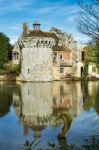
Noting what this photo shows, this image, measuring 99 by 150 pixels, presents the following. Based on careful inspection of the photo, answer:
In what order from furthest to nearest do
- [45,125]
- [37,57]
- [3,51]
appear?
[3,51]
[37,57]
[45,125]

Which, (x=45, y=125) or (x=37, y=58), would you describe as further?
(x=37, y=58)

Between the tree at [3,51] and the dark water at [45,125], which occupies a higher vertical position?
the tree at [3,51]

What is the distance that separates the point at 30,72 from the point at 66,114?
44.0 m

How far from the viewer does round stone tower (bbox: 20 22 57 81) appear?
201 ft

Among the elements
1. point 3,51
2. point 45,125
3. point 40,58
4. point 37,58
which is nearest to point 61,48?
point 3,51

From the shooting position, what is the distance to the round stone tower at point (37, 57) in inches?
2409

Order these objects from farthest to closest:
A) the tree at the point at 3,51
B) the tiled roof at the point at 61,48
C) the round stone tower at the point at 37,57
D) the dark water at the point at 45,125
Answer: the tree at the point at 3,51 → the tiled roof at the point at 61,48 → the round stone tower at the point at 37,57 → the dark water at the point at 45,125

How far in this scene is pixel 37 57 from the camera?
6112cm

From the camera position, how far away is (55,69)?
68438 millimetres

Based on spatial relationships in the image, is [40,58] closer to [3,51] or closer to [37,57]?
[37,57]

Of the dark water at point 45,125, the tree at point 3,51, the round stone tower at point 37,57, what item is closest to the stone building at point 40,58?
the round stone tower at point 37,57

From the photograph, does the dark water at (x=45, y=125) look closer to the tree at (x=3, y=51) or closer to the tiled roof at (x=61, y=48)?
the tiled roof at (x=61, y=48)

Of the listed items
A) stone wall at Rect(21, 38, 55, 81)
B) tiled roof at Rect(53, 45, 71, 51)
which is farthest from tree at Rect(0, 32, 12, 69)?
stone wall at Rect(21, 38, 55, 81)

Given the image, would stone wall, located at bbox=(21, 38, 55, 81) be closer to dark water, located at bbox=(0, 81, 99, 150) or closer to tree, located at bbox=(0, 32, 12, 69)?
tree, located at bbox=(0, 32, 12, 69)
